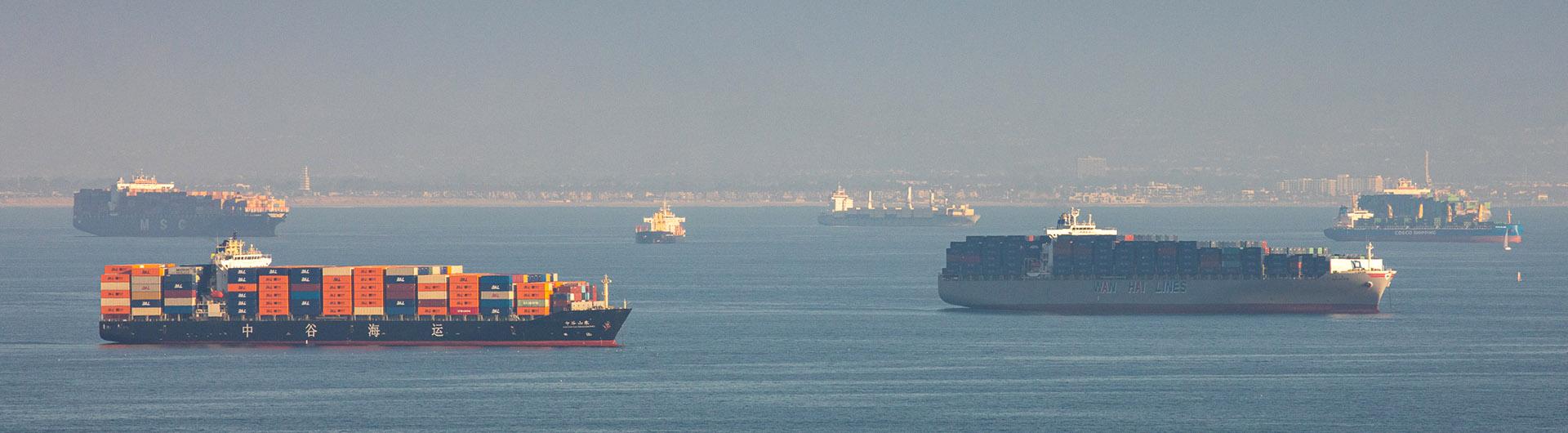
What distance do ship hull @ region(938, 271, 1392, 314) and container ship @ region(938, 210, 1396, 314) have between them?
1.5 inches

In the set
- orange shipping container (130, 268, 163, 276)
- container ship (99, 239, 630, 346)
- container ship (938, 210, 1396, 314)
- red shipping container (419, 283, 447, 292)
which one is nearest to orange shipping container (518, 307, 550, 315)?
container ship (99, 239, 630, 346)

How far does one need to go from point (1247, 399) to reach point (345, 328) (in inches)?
1358

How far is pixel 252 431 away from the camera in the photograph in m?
55.3

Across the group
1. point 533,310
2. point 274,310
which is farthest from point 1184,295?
point 274,310

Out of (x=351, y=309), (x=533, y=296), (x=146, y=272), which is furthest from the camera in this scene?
(x=146, y=272)

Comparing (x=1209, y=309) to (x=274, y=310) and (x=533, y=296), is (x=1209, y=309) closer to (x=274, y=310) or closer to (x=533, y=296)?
(x=533, y=296)

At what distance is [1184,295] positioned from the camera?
299 ft

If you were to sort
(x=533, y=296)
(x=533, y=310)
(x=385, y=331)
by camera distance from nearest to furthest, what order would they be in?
(x=533, y=296)
(x=533, y=310)
(x=385, y=331)

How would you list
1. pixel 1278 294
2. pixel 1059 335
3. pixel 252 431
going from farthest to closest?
pixel 1278 294
pixel 1059 335
pixel 252 431

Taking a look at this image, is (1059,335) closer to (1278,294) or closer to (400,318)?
(1278,294)

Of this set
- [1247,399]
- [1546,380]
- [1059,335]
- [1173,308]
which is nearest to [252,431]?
[1247,399]

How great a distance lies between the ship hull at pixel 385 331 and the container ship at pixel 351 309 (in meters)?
0.03

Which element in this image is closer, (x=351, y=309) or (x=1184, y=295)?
(x=351, y=309)

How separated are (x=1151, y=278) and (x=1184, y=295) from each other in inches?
68.8
